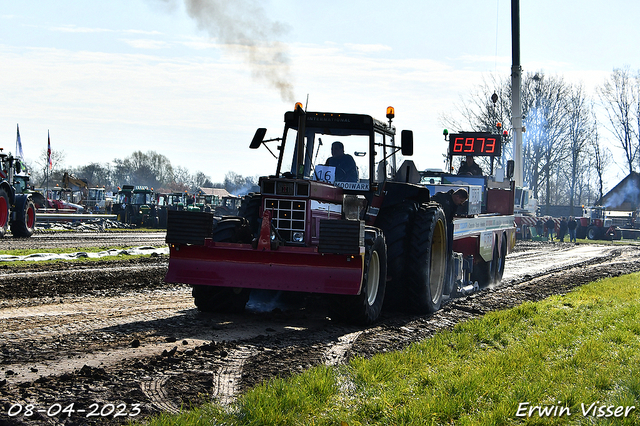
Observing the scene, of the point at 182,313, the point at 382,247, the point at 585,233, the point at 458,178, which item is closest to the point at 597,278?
the point at 458,178

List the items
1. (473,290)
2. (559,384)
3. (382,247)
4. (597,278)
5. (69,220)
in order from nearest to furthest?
(559,384)
(382,247)
(473,290)
(597,278)
(69,220)

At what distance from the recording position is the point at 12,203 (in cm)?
2338

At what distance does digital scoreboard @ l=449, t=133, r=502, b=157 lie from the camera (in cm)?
2059

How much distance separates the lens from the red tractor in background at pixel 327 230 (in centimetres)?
838

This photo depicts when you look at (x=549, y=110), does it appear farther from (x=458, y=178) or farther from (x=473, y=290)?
(x=473, y=290)

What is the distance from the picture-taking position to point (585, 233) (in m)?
46.6

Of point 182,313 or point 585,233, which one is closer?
point 182,313

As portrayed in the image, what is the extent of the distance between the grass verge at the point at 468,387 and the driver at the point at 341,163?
2731 mm

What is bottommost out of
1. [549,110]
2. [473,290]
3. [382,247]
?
[473,290]

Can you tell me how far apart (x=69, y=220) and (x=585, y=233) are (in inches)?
1228

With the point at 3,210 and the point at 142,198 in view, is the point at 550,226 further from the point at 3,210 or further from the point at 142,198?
the point at 3,210

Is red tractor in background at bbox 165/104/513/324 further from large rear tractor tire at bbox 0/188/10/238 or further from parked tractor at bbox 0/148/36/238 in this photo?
parked tractor at bbox 0/148/36/238

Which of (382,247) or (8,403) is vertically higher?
(382,247)

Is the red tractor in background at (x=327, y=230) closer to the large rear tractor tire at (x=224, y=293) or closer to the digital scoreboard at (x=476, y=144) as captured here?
the large rear tractor tire at (x=224, y=293)
